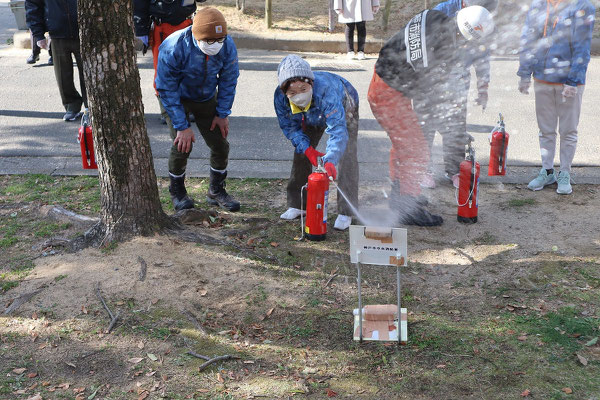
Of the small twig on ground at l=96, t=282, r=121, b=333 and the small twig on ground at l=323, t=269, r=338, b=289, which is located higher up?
the small twig on ground at l=96, t=282, r=121, b=333

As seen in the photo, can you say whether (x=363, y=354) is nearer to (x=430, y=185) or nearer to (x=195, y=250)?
(x=195, y=250)

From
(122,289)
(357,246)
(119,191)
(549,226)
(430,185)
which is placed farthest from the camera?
(430,185)

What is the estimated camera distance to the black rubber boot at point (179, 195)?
17.7 ft

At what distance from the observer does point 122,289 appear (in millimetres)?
4148

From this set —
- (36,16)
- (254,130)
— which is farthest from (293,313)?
(36,16)

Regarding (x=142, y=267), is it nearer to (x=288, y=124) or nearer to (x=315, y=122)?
(x=288, y=124)

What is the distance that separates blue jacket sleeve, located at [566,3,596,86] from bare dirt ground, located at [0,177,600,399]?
1.17 meters

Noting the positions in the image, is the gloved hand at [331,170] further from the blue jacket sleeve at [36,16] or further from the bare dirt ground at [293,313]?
the blue jacket sleeve at [36,16]

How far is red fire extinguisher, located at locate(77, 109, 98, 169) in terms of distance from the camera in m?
5.46

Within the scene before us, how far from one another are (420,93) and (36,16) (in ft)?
16.1

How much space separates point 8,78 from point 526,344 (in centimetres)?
946

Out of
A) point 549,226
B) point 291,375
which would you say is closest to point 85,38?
point 291,375

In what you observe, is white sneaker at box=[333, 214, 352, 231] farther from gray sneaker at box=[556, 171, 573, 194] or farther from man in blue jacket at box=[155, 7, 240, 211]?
gray sneaker at box=[556, 171, 573, 194]

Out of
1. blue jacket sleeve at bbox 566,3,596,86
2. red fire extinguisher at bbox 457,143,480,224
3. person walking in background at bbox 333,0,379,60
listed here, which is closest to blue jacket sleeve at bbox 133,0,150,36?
red fire extinguisher at bbox 457,143,480,224
